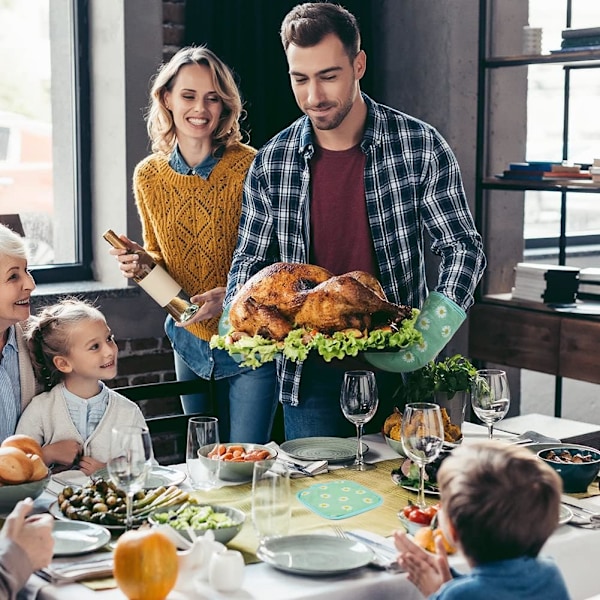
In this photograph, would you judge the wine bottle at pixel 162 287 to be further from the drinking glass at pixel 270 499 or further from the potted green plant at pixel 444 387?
the drinking glass at pixel 270 499

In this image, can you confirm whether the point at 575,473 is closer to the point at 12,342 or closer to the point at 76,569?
the point at 76,569

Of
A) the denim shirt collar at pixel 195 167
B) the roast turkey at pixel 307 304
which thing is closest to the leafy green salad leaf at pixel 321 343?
the roast turkey at pixel 307 304

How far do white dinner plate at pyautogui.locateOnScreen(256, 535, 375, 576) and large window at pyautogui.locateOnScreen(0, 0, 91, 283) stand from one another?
254cm

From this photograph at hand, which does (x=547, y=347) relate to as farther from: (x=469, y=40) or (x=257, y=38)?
(x=257, y=38)

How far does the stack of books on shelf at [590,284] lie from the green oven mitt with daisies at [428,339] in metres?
1.91

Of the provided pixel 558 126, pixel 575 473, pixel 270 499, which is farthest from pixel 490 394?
pixel 558 126

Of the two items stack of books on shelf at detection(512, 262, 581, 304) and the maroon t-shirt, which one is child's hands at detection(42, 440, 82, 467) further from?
stack of books on shelf at detection(512, 262, 581, 304)

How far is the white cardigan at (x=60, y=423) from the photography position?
235 centimetres

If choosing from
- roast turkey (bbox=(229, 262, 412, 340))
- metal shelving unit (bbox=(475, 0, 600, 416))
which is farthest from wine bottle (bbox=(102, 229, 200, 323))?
metal shelving unit (bbox=(475, 0, 600, 416))

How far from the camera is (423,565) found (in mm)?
1558

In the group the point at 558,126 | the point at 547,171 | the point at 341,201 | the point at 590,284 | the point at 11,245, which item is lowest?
the point at 590,284

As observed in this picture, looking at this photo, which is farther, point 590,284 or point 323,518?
point 590,284

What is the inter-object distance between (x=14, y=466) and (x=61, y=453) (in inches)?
13.8

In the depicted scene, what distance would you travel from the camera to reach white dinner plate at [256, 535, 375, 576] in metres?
→ 1.65
